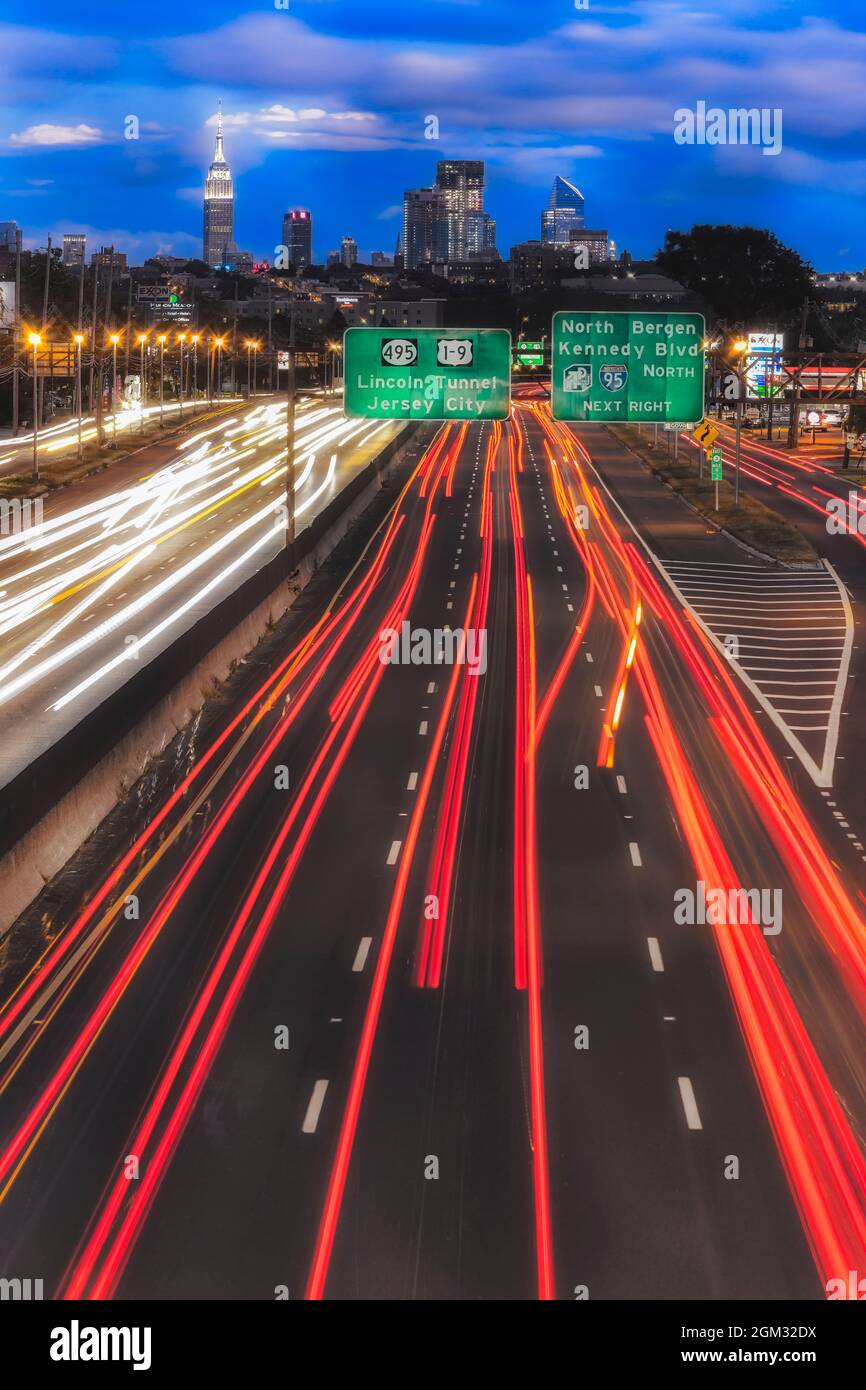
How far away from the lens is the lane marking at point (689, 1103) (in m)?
16.5

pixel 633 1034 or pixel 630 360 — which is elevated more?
pixel 630 360

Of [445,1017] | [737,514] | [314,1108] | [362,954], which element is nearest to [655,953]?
[445,1017]

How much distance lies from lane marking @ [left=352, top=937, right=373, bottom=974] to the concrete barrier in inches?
171

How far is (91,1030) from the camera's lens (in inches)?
736

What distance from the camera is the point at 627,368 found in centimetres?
4038

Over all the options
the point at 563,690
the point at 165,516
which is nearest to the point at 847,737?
the point at 563,690

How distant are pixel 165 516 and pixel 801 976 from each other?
4963 centimetres

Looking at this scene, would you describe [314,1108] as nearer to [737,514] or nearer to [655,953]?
[655,953]

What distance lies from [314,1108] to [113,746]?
11621mm

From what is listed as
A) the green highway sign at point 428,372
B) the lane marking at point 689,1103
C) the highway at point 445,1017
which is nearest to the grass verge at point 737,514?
the green highway sign at point 428,372

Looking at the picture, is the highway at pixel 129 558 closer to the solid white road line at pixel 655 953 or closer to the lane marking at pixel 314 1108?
the lane marking at pixel 314 1108

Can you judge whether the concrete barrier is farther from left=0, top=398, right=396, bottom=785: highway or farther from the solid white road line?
the solid white road line

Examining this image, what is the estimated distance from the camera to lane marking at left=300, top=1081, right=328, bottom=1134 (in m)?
16.3
